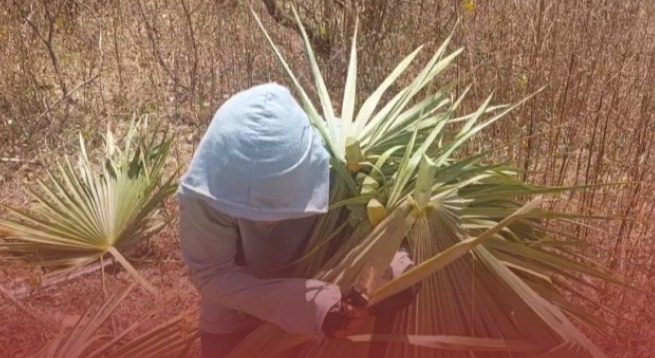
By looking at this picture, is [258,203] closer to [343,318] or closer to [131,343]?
[343,318]

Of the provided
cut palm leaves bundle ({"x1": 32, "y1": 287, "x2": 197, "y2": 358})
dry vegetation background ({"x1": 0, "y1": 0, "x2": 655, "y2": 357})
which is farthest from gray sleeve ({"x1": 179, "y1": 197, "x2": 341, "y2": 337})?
dry vegetation background ({"x1": 0, "y1": 0, "x2": 655, "y2": 357})

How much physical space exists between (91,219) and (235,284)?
3.13 ft

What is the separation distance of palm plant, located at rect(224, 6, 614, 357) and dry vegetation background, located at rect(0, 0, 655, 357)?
0.33 metres

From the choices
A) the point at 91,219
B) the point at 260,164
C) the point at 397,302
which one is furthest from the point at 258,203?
the point at 91,219

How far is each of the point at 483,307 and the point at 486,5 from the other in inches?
92.8

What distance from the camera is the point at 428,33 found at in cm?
404

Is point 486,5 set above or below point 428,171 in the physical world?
above

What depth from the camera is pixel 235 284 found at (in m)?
1.84

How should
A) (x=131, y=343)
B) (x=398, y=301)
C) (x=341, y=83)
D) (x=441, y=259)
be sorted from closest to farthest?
1. (x=441, y=259)
2. (x=398, y=301)
3. (x=131, y=343)
4. (x=341, y=83)

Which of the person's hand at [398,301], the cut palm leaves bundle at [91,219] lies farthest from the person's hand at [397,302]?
the cut palm leaves bundle at [91,219]

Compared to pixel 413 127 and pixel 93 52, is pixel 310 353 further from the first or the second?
pixel 93 52

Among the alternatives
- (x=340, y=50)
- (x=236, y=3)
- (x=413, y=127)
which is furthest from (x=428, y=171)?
(x=236, y=3)

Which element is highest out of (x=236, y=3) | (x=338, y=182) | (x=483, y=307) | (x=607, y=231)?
(x=236, y=3)

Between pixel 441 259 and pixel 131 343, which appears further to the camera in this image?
pixel 131 343
